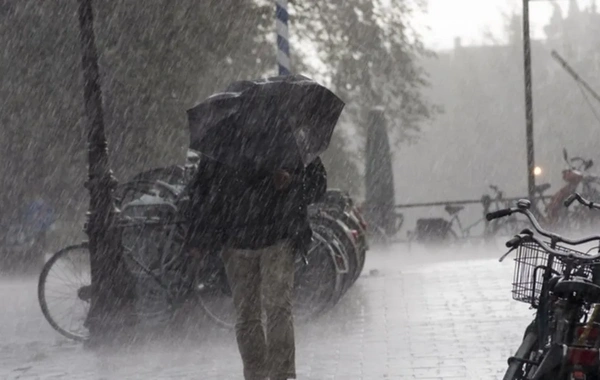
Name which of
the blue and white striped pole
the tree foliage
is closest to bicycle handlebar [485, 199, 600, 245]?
the blue and white striped pole

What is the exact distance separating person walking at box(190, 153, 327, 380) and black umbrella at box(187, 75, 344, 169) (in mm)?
91

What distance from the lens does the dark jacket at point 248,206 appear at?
7578 mm

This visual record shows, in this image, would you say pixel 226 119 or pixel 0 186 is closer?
pixel 226 119

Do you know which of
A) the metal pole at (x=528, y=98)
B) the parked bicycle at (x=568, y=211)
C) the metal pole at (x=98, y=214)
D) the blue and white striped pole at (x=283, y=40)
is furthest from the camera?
the parked bicycle at (x=568, y=211)

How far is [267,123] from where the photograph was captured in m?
7.82

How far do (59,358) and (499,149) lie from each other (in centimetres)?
6049

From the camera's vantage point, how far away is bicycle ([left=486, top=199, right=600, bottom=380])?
5.08m

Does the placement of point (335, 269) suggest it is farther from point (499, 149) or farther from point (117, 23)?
point (499, 149)

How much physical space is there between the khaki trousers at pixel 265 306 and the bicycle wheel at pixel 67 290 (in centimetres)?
363

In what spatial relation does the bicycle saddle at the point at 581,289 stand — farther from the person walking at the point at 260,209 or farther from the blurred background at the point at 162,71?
the blurred background at the point at 162,71

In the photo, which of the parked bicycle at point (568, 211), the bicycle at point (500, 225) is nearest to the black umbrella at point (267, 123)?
the parked bicycle at point (568, 211)

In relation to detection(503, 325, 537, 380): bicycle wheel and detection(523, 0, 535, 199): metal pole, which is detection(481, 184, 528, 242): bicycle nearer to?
detection(523, 0, 535, 199): metal pole

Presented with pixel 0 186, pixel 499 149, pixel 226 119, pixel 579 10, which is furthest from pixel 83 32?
pixel 579 10

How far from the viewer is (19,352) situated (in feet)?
35.4
